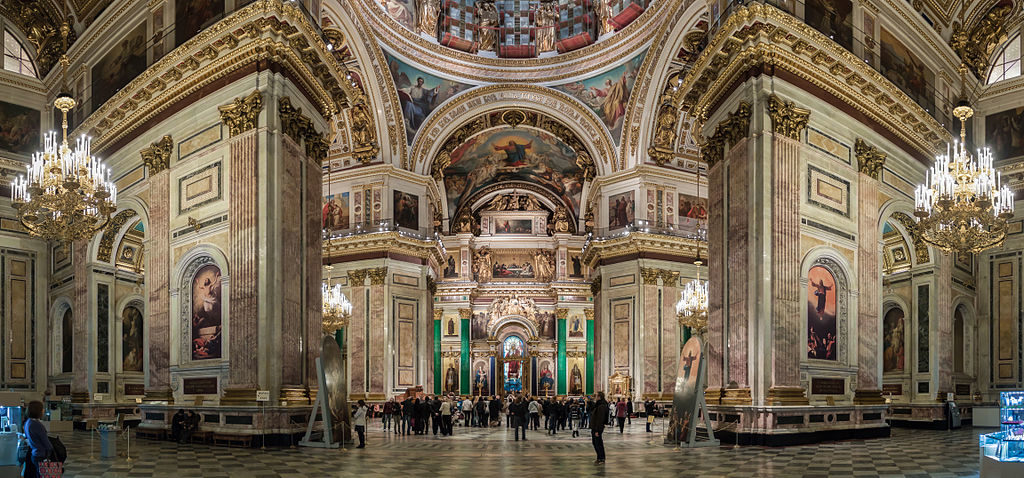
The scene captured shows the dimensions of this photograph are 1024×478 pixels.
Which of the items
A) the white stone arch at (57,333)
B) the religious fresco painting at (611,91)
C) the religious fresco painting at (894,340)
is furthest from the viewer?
the religious fresco painting at (611,91)

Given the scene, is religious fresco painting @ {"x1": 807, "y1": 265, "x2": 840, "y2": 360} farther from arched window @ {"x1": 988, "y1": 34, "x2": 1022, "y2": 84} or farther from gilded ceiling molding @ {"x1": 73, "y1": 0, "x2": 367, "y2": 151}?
gilded ceiling molding @ {"x1": 73, "y1": 0, "x2": 367, "y2": 151}

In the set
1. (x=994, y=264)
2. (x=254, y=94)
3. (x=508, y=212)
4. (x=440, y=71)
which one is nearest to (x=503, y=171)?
(x=508, y=212)

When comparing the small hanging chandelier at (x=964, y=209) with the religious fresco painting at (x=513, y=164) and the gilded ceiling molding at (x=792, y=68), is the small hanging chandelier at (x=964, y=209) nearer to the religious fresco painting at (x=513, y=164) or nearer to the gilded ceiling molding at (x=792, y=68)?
the gilded ceiling molding at (x=792, y=68)

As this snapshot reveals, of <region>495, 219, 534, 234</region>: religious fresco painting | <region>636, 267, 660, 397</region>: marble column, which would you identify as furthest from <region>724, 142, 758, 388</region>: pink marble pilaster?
<region>495, 219, 534, 234</region>: religious fresco painting

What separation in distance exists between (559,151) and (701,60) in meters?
20.3

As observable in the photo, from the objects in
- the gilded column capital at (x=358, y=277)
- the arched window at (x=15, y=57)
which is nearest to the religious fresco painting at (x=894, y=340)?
the gilded column capital at (x=358, y=277)

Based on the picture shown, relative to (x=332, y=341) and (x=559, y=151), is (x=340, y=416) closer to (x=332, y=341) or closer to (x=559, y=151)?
(x=332, y=341)

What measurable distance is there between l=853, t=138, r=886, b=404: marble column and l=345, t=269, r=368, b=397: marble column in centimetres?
1775

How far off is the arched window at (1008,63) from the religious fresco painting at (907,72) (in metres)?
3.51

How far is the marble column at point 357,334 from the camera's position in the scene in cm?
3058

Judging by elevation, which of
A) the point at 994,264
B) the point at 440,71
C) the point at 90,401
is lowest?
the point at 90,401

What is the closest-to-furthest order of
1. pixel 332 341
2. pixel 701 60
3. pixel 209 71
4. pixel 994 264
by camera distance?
1. pixel 332 341
2. pixel 209 71
3. pixel 701 60
4. pixel 994 264

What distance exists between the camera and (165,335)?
57.7 feet

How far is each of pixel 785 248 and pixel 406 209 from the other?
17874 mm
